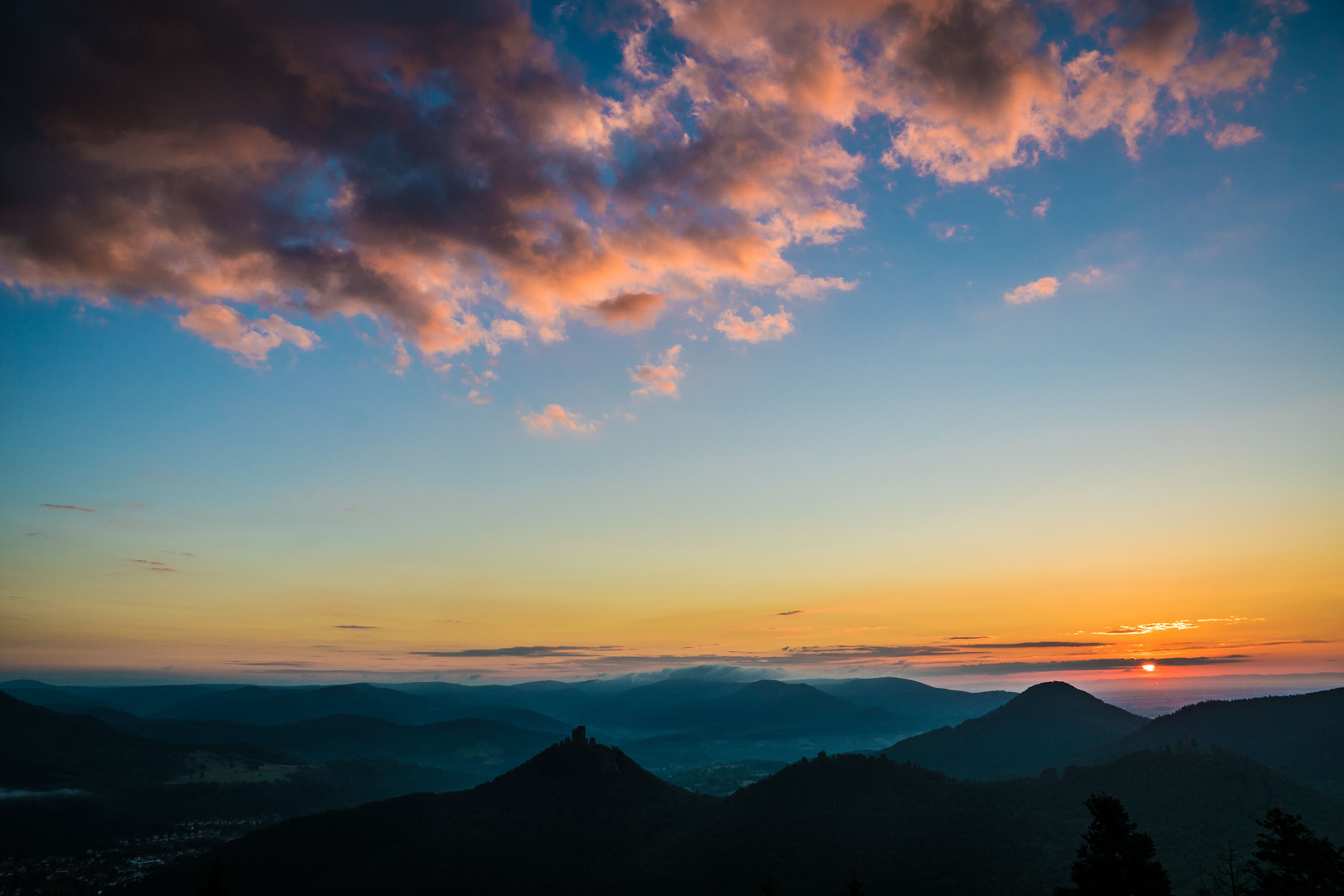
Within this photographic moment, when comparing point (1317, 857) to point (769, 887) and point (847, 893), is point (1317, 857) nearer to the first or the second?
point (847, 893)

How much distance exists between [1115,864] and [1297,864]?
19.9 m

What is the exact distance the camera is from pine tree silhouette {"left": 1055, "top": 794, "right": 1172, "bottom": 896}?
5303 centimetres

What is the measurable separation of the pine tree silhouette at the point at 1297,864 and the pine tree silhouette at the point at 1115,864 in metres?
10.7

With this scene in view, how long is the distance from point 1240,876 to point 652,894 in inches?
6639

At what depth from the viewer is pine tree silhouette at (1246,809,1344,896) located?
57281mm

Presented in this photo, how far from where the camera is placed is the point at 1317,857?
58.6 meters

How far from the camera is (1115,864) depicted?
5425 centimetres

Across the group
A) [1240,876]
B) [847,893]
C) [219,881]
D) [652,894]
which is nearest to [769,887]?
[847,893]

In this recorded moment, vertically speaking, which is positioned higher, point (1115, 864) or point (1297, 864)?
point (1115, 864)

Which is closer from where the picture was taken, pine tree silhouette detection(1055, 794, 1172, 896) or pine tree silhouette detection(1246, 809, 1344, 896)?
pine tree silhouette detection(1055, 794, 1172, 896)

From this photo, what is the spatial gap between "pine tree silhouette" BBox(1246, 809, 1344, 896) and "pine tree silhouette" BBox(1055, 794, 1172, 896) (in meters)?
10.7

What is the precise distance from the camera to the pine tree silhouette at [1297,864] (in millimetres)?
57281

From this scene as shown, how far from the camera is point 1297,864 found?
5872 cm

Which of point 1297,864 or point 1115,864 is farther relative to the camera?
point 1297,864
